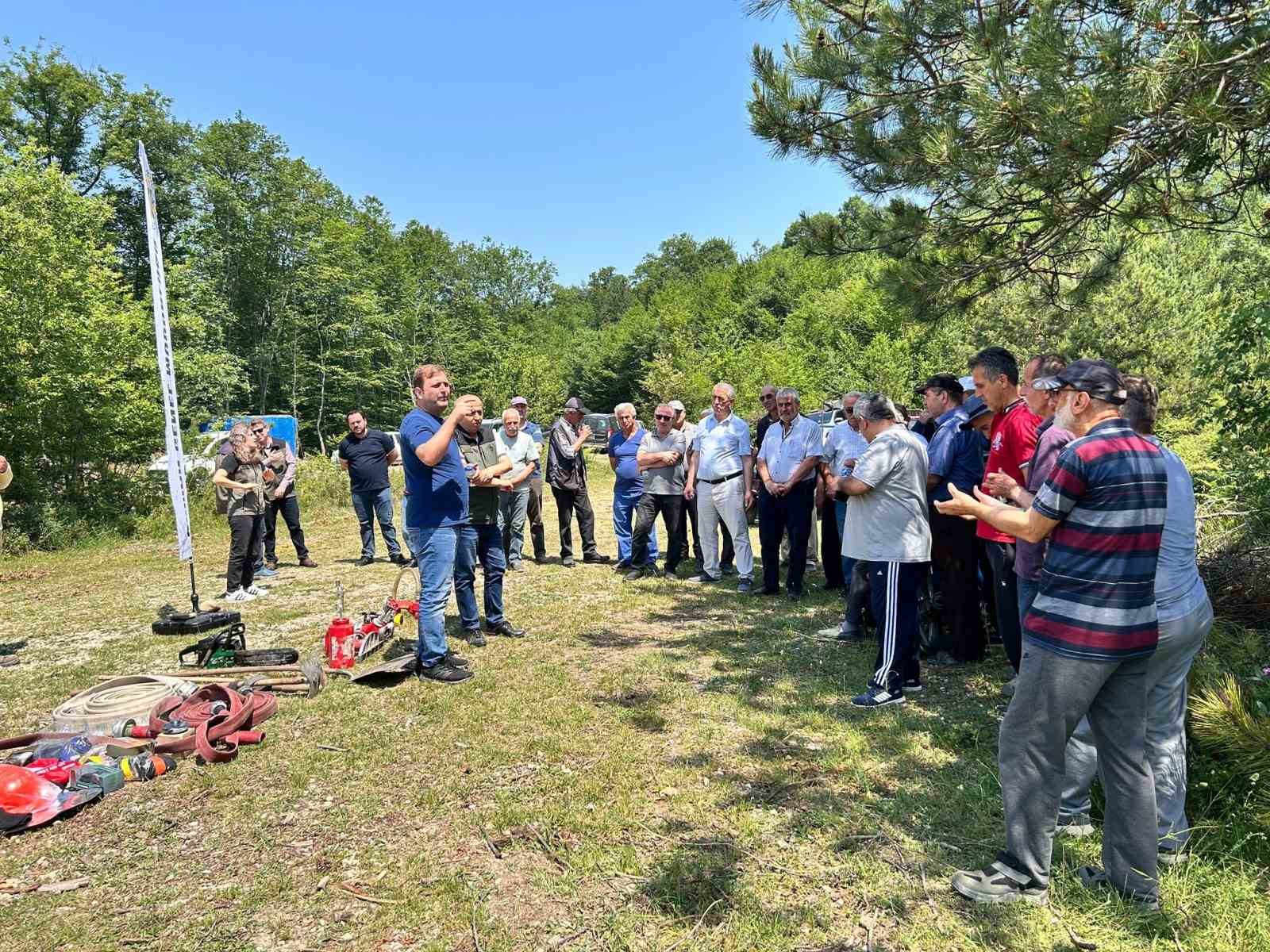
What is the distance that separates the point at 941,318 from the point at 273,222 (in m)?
36.2

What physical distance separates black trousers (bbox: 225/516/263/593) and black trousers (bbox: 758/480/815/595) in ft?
17.3

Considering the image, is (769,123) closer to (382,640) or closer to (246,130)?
(382,640)

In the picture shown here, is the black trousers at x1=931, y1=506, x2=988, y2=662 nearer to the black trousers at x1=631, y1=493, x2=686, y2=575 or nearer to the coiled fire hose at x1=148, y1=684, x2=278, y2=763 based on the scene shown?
the black trousers at x1=631, y1=493, x2=686, y2=575

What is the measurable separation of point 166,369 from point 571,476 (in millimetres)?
4506

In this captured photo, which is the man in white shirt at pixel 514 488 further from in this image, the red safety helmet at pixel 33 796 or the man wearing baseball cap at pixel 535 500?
the red safety helmet at pixel 33 796

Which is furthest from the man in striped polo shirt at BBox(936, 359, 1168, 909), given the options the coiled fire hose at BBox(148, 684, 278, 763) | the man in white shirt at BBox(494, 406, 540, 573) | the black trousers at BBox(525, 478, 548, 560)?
the black trousers at BBox(525, 478, 548, 560)

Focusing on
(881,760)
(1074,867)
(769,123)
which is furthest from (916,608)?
(769,123)

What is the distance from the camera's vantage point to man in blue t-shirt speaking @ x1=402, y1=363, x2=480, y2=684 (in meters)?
4.87

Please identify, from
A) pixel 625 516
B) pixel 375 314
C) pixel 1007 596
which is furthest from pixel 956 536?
pixel 375 314

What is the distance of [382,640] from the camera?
588 centimetres

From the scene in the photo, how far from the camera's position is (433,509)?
16.0 ft

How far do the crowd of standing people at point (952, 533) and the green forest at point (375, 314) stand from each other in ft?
5.04

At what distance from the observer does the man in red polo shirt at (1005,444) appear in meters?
4.09

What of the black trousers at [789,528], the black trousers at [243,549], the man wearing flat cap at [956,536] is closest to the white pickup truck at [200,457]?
the black trousers at [243,549]
